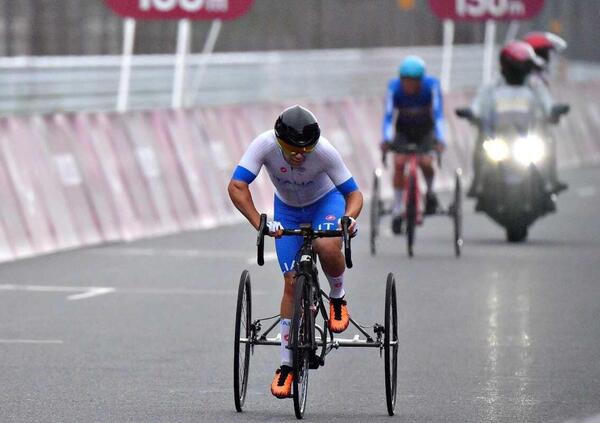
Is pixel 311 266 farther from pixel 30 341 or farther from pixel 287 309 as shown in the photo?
pixel 30 341

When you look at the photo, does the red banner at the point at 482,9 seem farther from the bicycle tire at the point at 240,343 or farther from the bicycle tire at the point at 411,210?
the bicycle tire at the point at 240,343

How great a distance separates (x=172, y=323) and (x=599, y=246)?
7.82m

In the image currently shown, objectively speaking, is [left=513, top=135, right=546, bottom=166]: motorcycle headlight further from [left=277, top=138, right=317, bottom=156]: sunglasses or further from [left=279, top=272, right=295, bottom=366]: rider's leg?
[left=277, top=138, right=317, bottom=156]: sunglasses

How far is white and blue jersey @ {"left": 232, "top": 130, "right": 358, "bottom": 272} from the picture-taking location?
10.2 m

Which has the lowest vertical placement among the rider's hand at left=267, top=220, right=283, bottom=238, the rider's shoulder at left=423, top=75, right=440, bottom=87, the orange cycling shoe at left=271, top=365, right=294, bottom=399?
the orange cycling shoe at left=271, top=365, right=294, bottom=399

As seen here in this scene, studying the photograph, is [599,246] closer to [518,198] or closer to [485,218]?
[518,198]

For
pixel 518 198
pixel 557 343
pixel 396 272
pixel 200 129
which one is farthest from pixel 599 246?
pixel 557 343

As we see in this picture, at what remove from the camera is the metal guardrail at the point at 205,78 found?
132ft

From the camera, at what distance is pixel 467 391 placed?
1087 centimetres

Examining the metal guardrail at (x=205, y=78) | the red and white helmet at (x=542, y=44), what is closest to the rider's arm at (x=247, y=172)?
the red and white helmet at (x=542, y=44)

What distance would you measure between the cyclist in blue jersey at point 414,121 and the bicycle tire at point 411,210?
563mm

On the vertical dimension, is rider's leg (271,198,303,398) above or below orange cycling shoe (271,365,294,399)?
above

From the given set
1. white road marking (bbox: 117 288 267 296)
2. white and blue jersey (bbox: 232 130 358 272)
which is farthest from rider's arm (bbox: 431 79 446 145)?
white and blue jersey (bbox: 232 130 358 272)

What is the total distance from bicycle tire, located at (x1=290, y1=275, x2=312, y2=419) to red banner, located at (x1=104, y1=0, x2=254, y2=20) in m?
14.9
